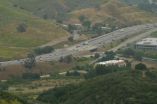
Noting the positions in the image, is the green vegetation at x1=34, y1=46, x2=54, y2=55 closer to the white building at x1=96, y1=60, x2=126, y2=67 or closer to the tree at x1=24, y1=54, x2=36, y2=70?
the tree at x1=24, y1=54, x2=36, y2=70

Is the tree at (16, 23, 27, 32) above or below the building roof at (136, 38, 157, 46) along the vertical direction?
above

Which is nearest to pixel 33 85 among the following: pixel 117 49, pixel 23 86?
pixel 23 86

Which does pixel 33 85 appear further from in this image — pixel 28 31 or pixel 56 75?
pixel 28 31

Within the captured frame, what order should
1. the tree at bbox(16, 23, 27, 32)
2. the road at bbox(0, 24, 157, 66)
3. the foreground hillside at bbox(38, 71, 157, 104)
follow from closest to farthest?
1. the foreground hillside at bbox(38, 71, 157, 104)
2. the road at bbox(0, 24, 157, 66)
3. the tree at bbox(16, 23, 27, 32)

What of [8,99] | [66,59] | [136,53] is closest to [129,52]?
[136,53]

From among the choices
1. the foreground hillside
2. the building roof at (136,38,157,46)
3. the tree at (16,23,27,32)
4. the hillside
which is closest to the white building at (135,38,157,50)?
the building roof at (136,38,157,46)

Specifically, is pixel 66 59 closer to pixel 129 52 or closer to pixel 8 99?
pixel 129 52
